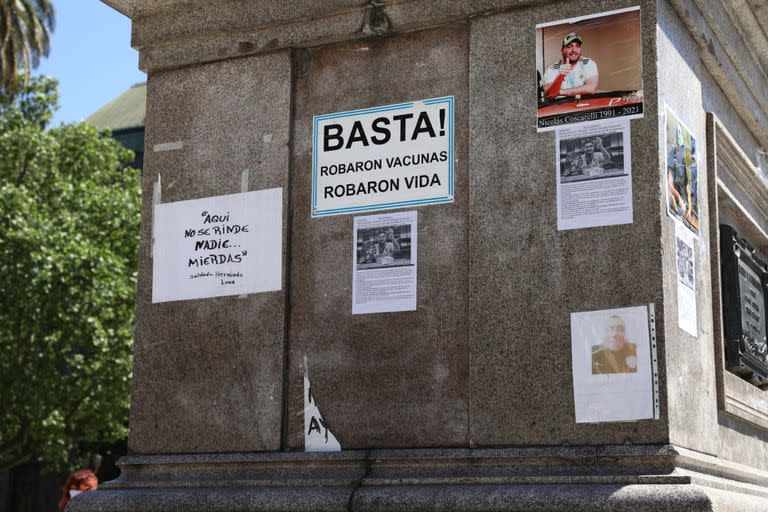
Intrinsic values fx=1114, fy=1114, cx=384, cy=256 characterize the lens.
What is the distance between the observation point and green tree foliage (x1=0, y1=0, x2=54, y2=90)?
86.7ft

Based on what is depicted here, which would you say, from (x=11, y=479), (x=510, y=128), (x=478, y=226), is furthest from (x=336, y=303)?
(x=11, y=479)

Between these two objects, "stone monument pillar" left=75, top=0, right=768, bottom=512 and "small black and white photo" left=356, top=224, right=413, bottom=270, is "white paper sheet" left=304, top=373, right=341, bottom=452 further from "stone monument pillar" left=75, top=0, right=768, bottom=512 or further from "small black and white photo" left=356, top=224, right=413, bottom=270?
"small black and white photo" left=356, top=224, right=413, bottom=270

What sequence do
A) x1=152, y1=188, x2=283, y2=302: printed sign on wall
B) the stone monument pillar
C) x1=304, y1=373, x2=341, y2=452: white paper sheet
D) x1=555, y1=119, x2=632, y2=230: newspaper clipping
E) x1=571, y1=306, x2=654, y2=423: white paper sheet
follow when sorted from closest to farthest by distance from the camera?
x1=571, y1=306, x2=654, y2=423: white paper sheet, the stone monument pillar, x1=555, y1=119, x2=632, y2=230: newspaper clipping, x1=304, y1=373, x2=341, y2=452: white paper sheet, x1=152, y1=188, x2=283, y2=302: printed sign on wall

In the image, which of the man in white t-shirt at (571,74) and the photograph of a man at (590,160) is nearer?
the photograph of a man at (590,160)

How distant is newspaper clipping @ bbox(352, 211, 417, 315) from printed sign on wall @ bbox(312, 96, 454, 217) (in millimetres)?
89

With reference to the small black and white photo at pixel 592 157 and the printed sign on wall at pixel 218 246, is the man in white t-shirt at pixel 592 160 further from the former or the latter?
the printed sign on wall at pixel 218 246

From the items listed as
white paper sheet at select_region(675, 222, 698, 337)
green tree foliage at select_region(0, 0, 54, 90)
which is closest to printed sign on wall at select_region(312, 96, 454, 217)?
white paper sheet at select_region(675, 222, 698, 337)

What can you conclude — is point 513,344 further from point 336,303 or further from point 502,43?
point 502,43

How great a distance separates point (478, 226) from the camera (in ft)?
17.1

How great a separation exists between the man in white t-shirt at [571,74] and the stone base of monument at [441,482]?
164cm

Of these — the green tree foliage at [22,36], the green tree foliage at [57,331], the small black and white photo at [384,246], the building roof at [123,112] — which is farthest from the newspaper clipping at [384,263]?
the building roof at [123,112]

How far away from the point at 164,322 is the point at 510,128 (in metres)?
2.08

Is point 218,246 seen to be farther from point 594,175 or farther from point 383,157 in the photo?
point 594,175

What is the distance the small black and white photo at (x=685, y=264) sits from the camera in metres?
5.11
